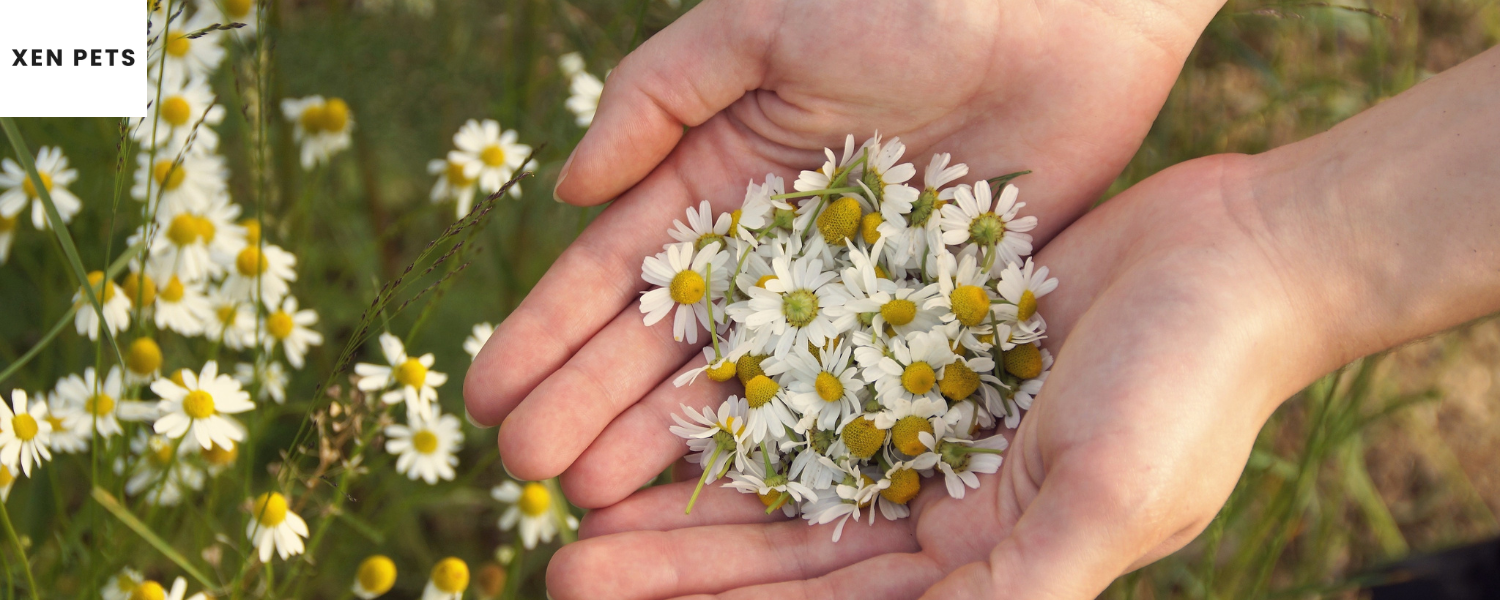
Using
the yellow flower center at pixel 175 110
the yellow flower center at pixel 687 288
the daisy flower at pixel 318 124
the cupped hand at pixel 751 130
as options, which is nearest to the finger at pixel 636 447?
the cupped hand at pixel 751 130

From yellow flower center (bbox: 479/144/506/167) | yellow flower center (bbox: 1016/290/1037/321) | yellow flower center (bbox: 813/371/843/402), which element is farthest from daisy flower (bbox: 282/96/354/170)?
yellow flower center (bbox: 1016/290/1037/321)

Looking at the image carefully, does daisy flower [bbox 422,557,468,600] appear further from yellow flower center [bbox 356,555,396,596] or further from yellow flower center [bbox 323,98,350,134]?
yellow flower center [bbox 323,98,350,134]

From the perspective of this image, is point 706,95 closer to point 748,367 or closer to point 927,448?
point 748,367

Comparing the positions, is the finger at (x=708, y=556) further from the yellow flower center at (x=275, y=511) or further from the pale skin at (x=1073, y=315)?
the yellow flower center at (x=275, y=511)

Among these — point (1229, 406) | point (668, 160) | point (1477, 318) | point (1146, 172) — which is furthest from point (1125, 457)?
point (1146, 172)

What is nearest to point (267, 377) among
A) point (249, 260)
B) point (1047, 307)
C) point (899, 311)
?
point (249, 260)

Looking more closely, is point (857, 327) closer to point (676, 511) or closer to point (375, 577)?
point (676, 511)

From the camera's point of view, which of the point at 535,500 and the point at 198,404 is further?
the point at 535,500
